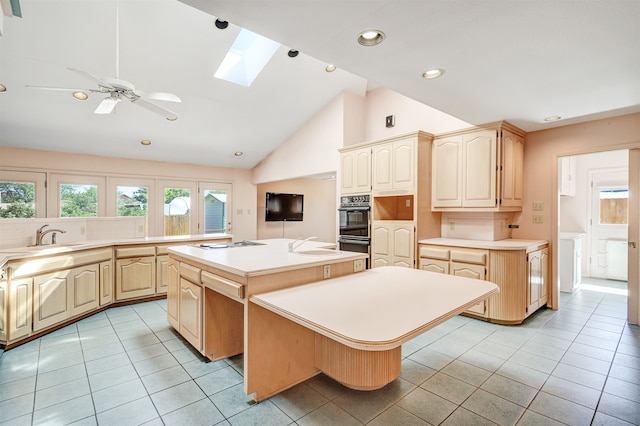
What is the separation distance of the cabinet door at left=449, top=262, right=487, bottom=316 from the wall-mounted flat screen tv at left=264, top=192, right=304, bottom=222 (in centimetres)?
467

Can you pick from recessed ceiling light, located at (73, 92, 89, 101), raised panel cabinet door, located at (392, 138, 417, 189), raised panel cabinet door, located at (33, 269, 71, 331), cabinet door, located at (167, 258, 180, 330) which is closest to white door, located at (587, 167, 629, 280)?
raised panel cabinet door, located at (392, 138, 417, 189)

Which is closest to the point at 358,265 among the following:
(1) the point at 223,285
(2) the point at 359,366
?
(2) the point at 359,366

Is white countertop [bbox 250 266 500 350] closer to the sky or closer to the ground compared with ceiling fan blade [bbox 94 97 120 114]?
closer to the ground

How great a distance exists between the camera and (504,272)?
3.16m

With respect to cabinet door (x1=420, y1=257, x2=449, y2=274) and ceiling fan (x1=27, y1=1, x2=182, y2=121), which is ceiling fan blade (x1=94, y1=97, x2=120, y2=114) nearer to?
ceiling fan (x1=27, y1=1, x2=182, y2=121)

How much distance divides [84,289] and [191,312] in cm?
177

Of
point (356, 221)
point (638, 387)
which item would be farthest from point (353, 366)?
point (356, 221)

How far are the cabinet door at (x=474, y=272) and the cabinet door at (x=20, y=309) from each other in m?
4.27

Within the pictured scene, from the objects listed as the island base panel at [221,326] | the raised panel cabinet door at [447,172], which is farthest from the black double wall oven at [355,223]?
the island base panel at [221,326]

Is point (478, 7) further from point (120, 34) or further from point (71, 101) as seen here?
point (71, 101)

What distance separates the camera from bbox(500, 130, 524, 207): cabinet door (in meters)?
3.46

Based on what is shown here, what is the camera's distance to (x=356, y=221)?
4383 millimetres

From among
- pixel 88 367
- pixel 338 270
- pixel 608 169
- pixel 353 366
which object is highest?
pixel 608 169

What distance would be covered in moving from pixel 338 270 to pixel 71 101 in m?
4.21
